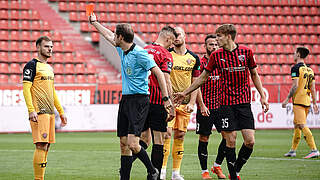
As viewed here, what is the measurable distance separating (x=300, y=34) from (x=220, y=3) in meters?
5.17

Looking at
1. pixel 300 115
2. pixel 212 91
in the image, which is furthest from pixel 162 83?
pixel 300 115

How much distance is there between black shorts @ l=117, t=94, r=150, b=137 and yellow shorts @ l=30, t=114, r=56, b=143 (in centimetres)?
113

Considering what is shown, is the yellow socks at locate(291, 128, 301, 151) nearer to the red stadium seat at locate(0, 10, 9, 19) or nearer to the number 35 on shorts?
the number 35 on shorts

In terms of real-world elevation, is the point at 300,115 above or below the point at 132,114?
below

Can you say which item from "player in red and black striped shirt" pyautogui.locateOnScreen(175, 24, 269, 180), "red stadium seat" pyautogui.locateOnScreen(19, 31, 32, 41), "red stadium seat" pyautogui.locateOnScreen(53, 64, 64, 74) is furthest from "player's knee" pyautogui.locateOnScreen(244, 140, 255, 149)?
"red stadium seat" pyautogui.locateOnScreen(19, 31, 32, 41)

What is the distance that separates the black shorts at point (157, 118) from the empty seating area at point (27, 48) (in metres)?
16.2

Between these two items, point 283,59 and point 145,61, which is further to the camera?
point 283,59

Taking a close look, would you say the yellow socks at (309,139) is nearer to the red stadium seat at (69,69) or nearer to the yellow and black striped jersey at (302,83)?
the yellow and black striped jersey at (302,83)

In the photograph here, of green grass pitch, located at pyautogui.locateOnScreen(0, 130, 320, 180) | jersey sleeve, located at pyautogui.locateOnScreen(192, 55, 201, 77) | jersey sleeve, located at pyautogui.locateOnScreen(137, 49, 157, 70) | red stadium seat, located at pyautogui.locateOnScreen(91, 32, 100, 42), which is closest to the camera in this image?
jersey sleeve, located at pyautogui.locateOnScreen(137, 49, 157, 70)

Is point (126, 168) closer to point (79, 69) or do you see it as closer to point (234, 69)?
point (234, 69)

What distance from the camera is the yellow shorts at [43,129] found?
7238 mm

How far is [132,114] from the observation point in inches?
265

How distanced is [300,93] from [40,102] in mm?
6825

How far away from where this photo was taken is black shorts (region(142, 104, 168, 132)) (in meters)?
7.60
